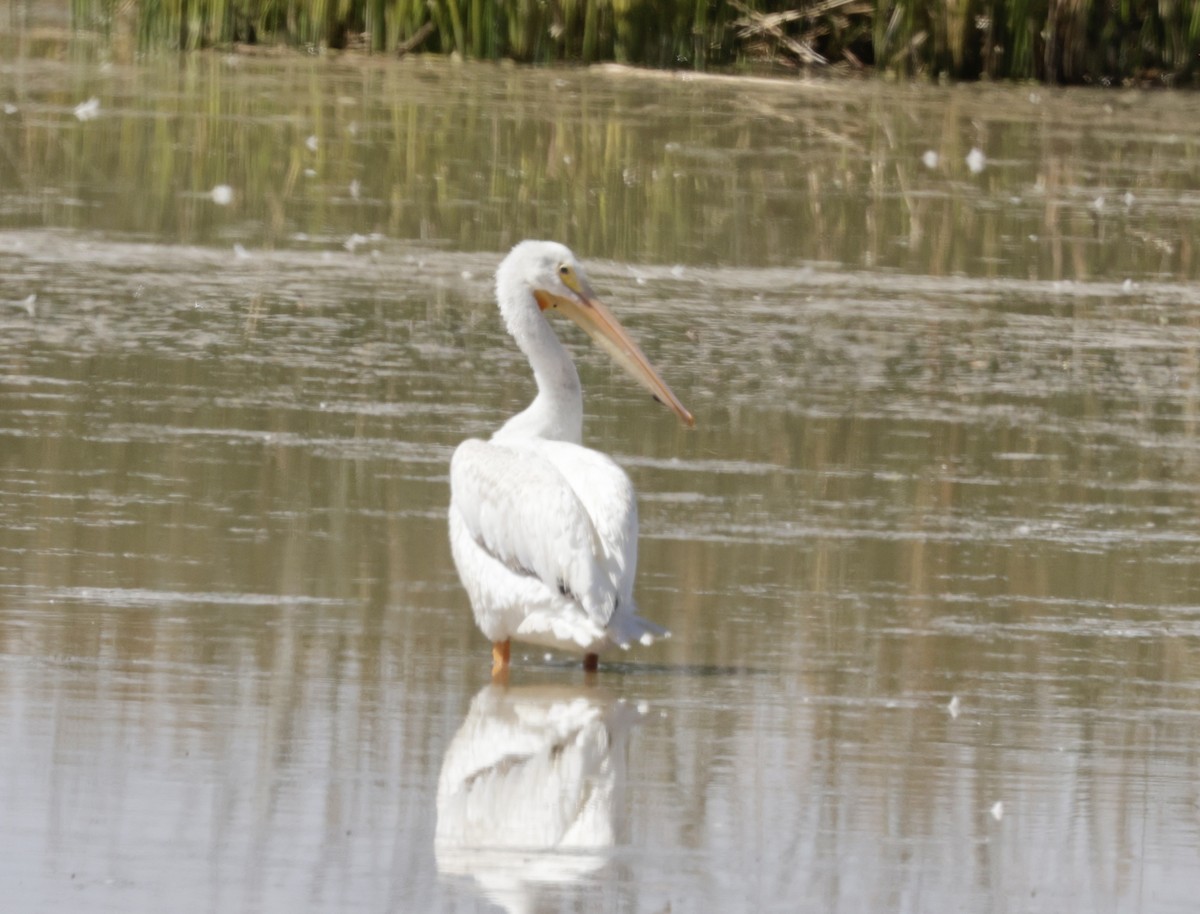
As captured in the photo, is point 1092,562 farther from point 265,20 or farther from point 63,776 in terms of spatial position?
point 265,20

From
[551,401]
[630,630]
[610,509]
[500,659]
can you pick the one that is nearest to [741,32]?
[551,401]

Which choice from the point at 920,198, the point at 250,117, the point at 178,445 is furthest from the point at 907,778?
the point at 250,117

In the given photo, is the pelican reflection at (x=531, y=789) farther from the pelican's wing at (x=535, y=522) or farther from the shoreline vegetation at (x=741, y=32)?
the shoreline vegetation at (x=741, y=32)

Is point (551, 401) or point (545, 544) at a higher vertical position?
point (551, 401)

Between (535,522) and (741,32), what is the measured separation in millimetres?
13607

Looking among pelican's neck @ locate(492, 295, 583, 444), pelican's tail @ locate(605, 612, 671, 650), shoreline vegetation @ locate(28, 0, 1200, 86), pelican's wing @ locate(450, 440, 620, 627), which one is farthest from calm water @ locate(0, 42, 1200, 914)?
shoreline vegetation @ locate(28, 0, 1200, 86)

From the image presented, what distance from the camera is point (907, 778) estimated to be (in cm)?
488

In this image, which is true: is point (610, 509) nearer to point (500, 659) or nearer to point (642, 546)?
point (500, 659)

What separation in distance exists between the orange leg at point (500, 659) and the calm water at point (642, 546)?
11cm

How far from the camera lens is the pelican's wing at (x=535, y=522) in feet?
18.2

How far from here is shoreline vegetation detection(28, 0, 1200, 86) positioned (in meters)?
18.1

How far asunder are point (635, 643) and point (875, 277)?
16.8 ft

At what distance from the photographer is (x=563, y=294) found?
661 cm

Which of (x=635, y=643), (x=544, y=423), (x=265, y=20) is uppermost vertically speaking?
(x=265, y=20)
